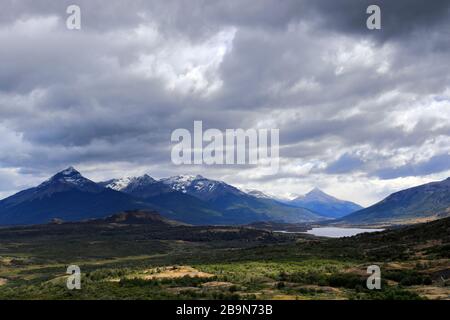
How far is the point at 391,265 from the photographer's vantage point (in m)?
72.9

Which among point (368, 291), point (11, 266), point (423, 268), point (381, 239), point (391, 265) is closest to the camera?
point (368, 291)
